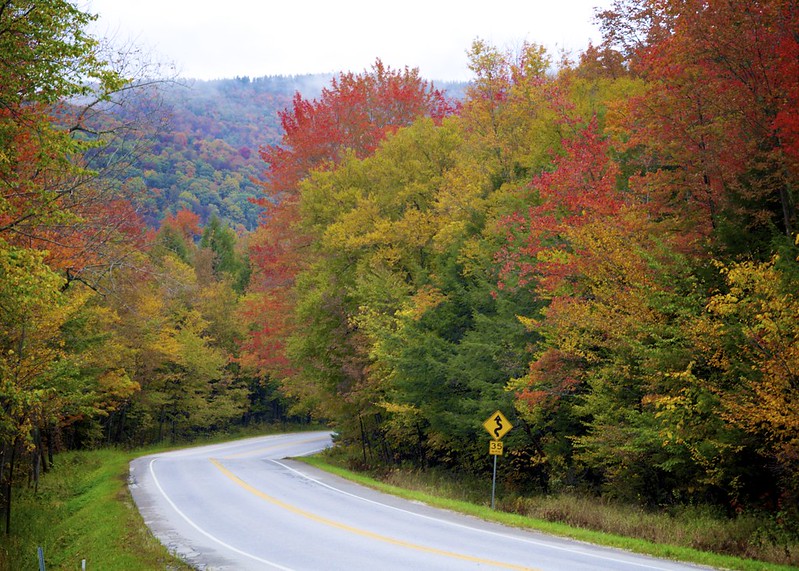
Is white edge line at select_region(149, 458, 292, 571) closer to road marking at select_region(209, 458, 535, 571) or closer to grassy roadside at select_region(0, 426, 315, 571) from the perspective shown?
grassy roadside at select_region(0, 426, 315, 571)

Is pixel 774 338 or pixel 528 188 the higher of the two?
pixel 528 188

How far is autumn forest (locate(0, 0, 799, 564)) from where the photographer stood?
1287 cm

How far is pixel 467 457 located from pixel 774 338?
55.8 ft

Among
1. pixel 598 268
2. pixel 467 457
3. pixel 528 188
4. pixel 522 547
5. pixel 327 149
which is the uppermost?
pixel 327 149

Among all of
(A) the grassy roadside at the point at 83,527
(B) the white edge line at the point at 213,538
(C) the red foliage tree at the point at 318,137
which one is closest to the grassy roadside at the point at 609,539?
(B) the white edge line at the point at 213,538

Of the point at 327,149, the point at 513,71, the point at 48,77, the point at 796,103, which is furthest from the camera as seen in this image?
the point at 327,149

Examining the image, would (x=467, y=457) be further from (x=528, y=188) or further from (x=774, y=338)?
(x=774, y=338)

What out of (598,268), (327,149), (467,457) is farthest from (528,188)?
(327,149)

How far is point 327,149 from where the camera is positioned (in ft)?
124

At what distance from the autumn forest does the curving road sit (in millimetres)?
3840

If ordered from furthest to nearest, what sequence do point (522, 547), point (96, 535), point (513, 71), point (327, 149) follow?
point (327, 149) → point (513, 71) → point (96, 535) → point (522, 547)

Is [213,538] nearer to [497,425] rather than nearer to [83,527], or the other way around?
[83,527]

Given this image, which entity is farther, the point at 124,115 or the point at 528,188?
the point at 528,188

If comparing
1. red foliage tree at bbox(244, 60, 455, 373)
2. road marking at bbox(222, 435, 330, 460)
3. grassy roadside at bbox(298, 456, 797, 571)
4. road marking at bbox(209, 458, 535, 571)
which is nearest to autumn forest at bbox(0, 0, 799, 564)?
red foliage tree at bbox(244, 60, 455, 373)
